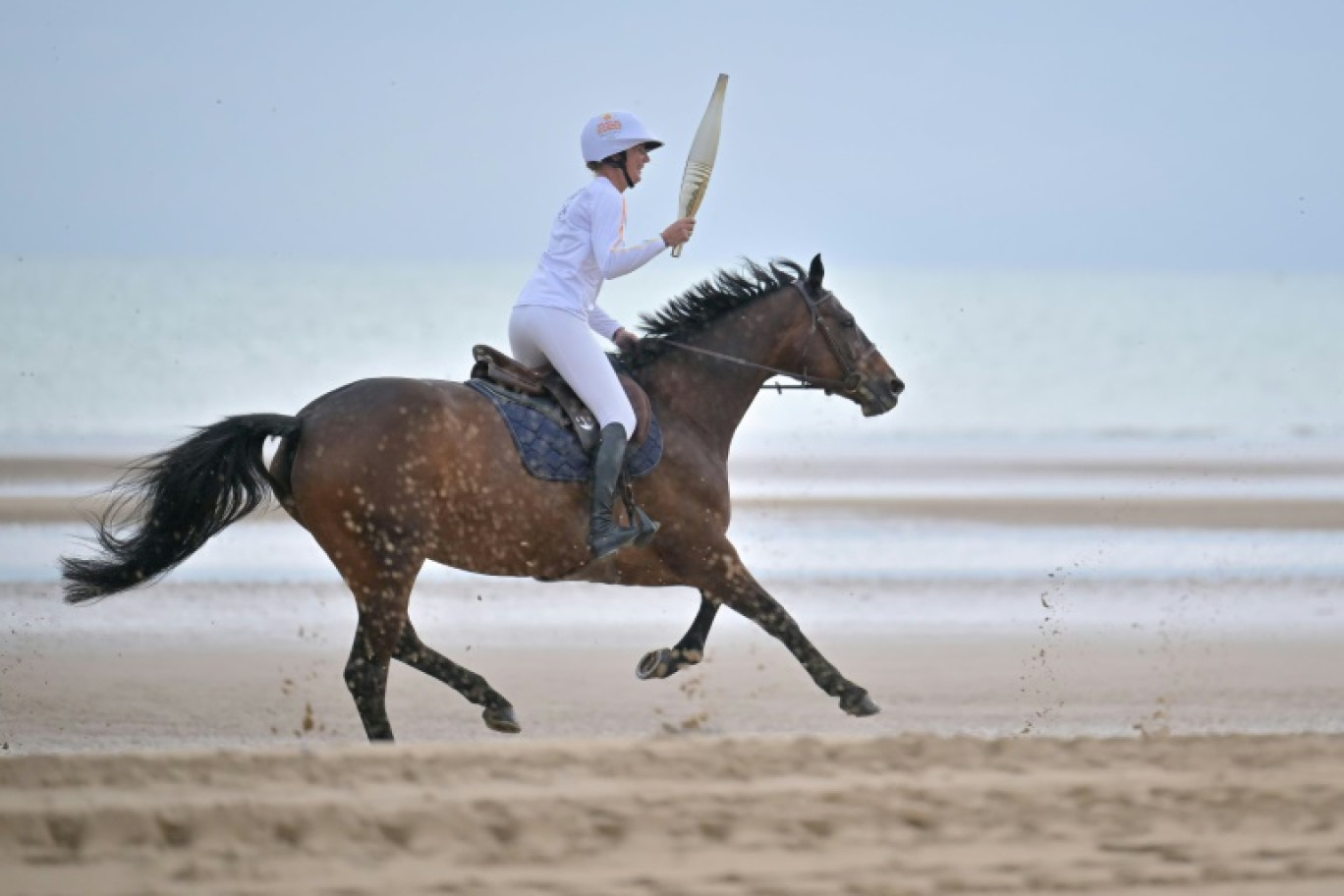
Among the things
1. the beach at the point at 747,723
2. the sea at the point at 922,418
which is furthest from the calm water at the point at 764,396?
the beach at the point at 747,723

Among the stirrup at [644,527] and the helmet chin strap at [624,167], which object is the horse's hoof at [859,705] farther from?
the helmet chin strap at [624,167]

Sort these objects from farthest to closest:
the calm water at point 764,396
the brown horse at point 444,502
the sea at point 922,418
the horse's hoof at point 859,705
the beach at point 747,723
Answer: the calm water at point 764,396
the sea at point 922,418
the horse's hoof at point 859,705
the brown horse at point 444,502
the beach at point 747,723

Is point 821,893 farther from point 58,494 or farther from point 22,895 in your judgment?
point 58,494

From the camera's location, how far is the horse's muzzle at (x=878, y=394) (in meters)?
9.70

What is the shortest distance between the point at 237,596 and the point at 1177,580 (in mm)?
6616

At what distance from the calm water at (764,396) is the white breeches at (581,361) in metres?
20.7

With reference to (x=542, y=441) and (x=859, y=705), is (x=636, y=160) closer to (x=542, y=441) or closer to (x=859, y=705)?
(x=542, y=441)

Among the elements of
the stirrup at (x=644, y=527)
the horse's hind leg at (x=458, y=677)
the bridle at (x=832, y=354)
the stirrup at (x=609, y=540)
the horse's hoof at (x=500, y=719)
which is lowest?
the horse's hoof at (x=500, y=719)

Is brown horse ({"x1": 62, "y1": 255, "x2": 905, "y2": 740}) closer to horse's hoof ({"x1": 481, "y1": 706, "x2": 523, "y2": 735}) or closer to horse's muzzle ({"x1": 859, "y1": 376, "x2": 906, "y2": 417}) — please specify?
horse's hoof ({"x1": 481, "y1": 706, "x2": 523, "y2": 735})

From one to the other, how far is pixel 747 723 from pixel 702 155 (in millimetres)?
2703

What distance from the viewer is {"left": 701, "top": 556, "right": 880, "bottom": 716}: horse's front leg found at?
8953mm

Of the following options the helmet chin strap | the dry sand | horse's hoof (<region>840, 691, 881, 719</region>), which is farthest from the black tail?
horse's hoof (<region>840, 691, 881, 719</region>)

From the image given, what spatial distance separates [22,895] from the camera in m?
5.96

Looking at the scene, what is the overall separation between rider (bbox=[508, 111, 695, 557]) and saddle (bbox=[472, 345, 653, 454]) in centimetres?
6
